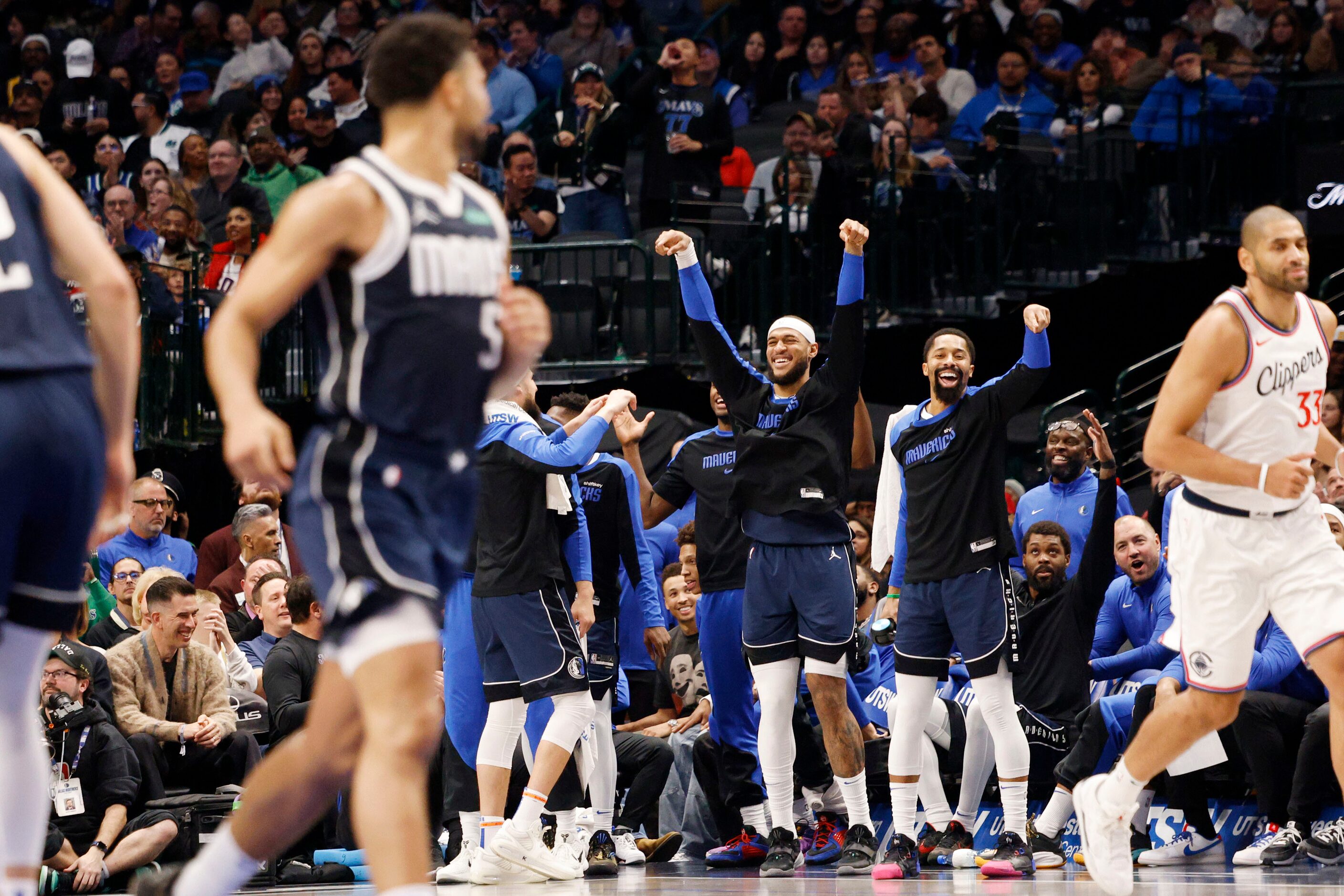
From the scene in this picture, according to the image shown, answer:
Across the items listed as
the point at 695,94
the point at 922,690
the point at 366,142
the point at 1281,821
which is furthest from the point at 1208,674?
the point at 366,142

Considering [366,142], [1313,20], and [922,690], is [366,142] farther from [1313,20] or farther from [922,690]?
[922,690]

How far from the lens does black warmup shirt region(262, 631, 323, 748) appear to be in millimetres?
9078

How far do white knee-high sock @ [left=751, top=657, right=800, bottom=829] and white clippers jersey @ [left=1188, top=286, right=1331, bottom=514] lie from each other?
2.89 m

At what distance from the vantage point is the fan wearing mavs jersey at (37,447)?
12.4ft

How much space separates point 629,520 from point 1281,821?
143 inches

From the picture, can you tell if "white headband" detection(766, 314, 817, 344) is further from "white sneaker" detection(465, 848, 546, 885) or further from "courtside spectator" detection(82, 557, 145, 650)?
"courtside spectator" detection(82, 557, 145, 650)

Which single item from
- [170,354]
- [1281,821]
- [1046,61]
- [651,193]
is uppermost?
[1046,61]

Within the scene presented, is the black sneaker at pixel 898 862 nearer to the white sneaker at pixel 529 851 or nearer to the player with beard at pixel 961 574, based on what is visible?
the player with beard at pixel 961 574

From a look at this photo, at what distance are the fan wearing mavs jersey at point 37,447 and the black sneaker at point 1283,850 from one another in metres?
5.95

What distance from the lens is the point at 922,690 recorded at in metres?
8.25

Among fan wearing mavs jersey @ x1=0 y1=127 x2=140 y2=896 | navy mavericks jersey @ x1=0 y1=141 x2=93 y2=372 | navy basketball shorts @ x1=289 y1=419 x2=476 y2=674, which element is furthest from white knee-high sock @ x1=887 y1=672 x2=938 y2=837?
navy mavericks jersey @ x1=0 y1=141 x2=93 y2=372

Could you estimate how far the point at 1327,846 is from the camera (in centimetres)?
793

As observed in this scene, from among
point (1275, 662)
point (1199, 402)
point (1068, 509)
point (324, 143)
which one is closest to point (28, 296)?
point (1199, 402)

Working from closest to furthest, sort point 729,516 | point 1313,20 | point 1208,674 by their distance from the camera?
1. point 1208,674
2. point 729,516
3. point 1313,20
